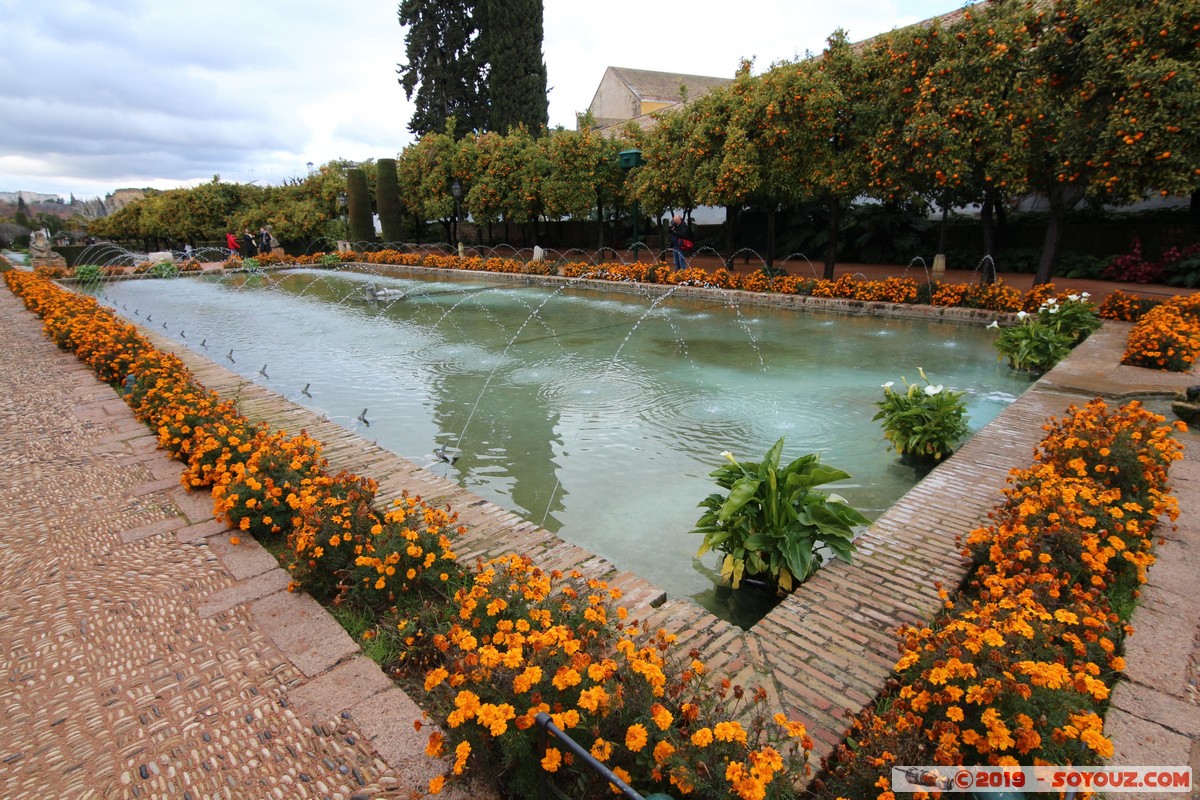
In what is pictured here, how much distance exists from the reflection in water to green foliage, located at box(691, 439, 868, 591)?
292 millimetres

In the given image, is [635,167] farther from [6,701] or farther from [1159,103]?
[6,701]

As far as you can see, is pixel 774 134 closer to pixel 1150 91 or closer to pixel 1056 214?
pixel 1056 214

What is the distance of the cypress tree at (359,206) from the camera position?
25.0 metres

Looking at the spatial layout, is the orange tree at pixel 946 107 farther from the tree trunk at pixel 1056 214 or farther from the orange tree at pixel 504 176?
the orange tree at pixel 504 176

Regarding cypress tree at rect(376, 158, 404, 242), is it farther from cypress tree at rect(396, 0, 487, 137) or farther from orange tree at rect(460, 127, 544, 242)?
cypress tree at rect(396, 0, 487, 137)

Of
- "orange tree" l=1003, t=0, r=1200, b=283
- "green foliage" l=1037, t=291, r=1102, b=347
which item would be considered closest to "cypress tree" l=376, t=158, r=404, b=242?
"orange tree" l=1003, t=0, r=1200, b=283

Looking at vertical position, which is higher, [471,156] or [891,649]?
[471,156]

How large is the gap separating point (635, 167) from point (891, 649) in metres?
15.8

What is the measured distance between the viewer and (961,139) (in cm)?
938

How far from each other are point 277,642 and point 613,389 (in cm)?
466

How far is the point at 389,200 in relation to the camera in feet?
82.1

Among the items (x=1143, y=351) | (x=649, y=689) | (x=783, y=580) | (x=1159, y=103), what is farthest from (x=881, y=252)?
(x=649, y=689)

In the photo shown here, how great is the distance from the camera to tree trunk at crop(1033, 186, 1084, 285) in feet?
31.7

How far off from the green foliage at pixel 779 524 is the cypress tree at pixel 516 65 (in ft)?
96.8
